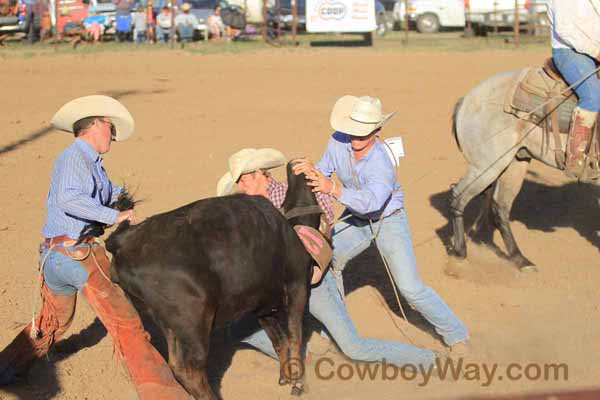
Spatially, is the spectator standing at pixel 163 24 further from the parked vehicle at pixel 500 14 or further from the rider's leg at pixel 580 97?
the rider's leg at pixel 580 97

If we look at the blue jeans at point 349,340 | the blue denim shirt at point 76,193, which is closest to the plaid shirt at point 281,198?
the blue jeans at point 349,340

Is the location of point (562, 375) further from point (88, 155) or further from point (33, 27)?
point (33, 27)

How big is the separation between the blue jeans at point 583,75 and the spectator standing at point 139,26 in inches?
732

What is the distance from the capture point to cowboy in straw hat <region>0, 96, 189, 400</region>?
16.6 ft

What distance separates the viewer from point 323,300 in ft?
18.5

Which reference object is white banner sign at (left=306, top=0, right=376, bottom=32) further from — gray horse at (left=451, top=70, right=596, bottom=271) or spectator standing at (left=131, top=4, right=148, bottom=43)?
gray horse at (left=451, top=70, right=596, bottom=271)

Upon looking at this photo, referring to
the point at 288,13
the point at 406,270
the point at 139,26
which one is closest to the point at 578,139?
the point at 406,270

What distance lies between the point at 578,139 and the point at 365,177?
2.98m

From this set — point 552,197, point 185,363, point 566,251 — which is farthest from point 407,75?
point 185,363

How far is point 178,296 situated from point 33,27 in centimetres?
2169

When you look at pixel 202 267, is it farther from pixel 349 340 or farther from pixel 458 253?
pixel 458 253

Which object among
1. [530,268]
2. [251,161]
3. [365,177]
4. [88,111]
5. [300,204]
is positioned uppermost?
[88,111]

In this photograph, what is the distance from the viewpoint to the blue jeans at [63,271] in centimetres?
520

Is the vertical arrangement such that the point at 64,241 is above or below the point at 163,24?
below
